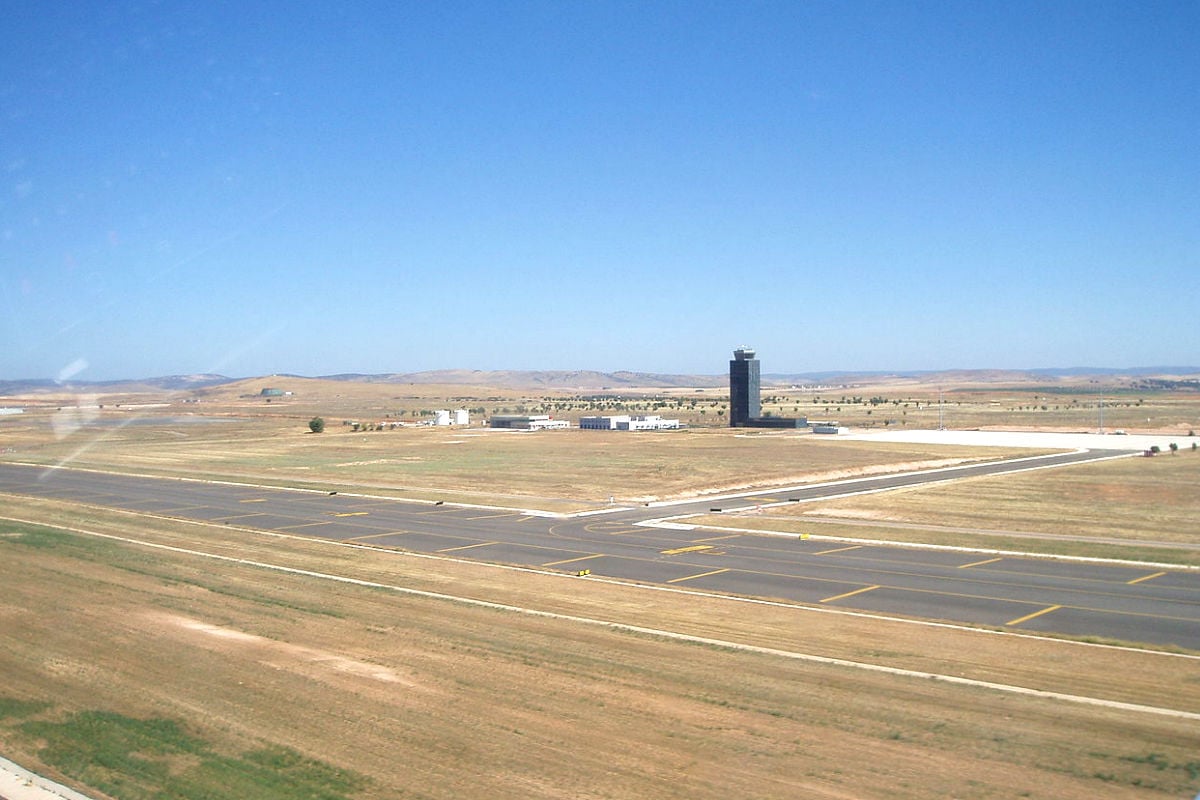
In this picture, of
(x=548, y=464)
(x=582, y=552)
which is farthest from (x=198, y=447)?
(x=582, y=552)

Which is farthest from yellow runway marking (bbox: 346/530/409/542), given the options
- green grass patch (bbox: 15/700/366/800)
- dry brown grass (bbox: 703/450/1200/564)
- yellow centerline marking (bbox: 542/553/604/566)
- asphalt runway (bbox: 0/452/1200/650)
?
green grass patch (bbox: 15/700/366/800)

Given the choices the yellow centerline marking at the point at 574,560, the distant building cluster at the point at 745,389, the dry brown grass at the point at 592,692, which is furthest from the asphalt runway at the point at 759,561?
the distant building cluster at the point at 745,389

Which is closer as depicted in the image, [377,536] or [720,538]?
[720,538]

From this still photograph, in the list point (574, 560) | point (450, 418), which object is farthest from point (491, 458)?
point (450, 418)

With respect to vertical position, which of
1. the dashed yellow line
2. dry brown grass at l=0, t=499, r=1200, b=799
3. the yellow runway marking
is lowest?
the dashed yellow line

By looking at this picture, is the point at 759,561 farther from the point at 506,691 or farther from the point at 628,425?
the point at 628,425

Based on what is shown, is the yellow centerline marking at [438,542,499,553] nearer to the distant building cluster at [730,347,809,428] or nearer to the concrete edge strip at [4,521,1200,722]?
the concrete edge strip at [4,521,1200,722]

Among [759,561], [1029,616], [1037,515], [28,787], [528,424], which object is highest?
[528,424]
